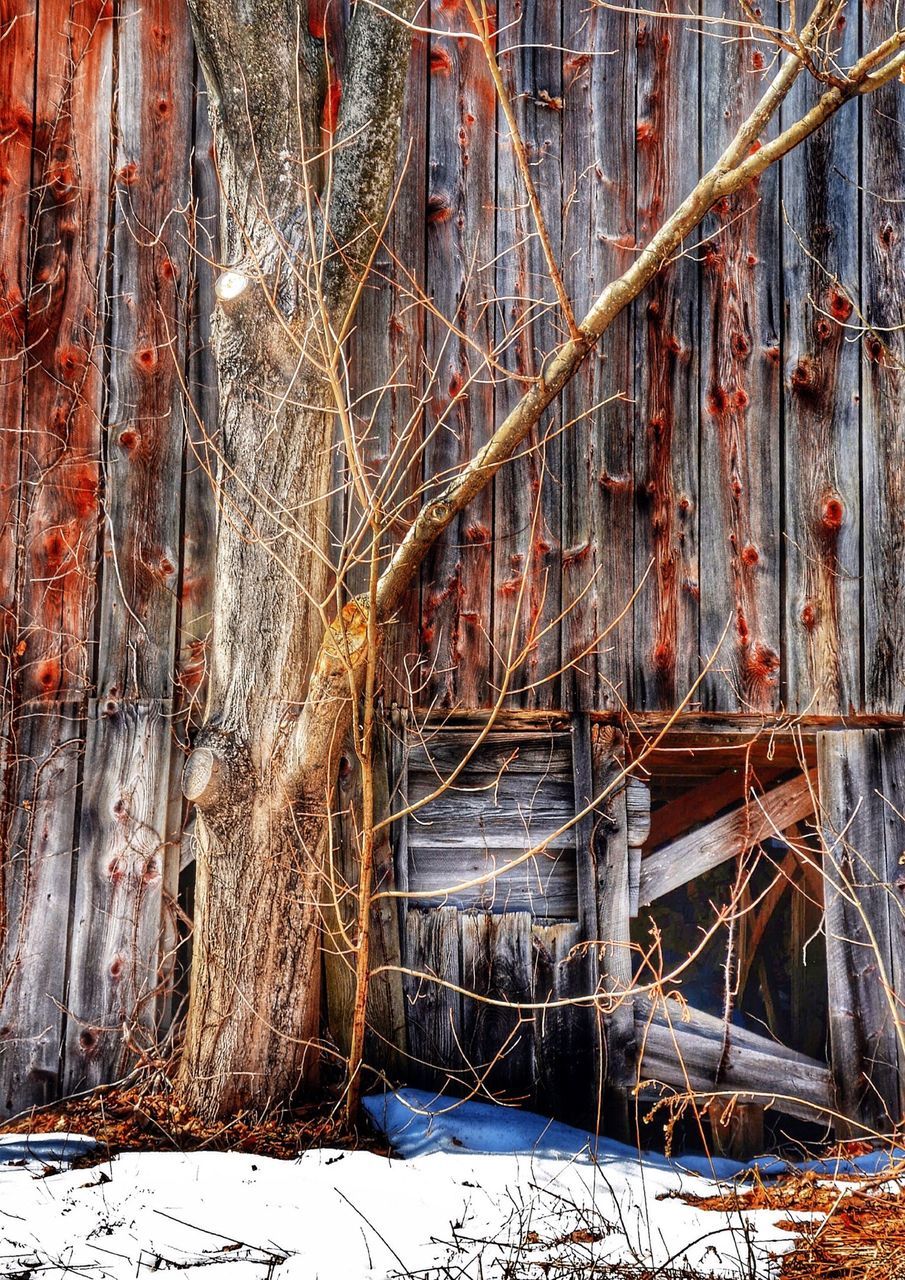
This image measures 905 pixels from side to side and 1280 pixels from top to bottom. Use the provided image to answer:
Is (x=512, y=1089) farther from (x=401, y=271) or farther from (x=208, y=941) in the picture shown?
(x=401, y=271)

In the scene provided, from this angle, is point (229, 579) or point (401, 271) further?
point (401, 271)

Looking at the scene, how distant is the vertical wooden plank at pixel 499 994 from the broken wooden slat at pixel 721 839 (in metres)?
0.60

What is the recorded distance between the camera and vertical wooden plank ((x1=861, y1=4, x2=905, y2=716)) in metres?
3.80

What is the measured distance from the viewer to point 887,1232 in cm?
254

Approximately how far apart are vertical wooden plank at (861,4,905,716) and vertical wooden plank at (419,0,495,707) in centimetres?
151

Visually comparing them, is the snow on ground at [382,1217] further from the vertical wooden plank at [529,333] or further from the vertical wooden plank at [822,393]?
the vertical wooden plank at [822,393]

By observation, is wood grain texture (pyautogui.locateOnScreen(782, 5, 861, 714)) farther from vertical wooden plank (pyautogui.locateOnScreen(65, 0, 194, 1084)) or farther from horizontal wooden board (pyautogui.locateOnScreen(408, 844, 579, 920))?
vertical wooden plank (pyautogui.locateOnScreen(65, 0, 194, 1084))

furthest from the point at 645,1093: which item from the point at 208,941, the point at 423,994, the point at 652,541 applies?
the point at 652,541

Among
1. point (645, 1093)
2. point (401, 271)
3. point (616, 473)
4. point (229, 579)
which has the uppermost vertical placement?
point (401, 271)

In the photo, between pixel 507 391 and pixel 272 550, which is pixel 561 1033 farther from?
pixel 507 391

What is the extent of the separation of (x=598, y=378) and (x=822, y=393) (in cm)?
90

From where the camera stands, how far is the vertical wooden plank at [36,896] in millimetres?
3607

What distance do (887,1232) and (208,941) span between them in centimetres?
223

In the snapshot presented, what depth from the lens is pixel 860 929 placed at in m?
3.72
